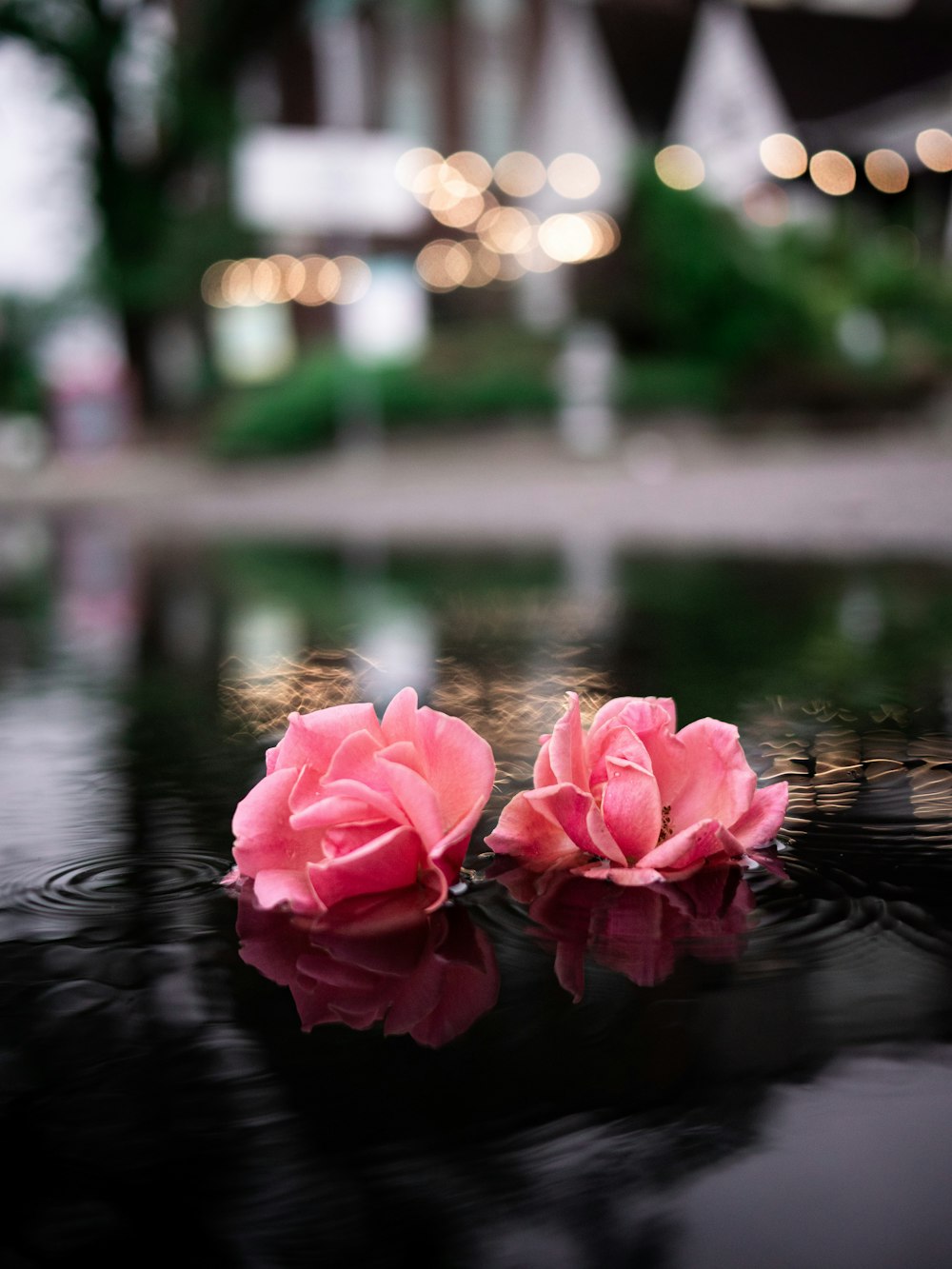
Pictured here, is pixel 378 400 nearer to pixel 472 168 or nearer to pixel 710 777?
pixel 472 168

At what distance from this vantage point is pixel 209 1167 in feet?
3.98

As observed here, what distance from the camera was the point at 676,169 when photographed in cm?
1922

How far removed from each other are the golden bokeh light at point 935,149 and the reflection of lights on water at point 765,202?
6.94 ft

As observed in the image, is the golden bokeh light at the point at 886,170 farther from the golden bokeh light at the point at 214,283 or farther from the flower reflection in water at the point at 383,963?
the flower reflection in water at the point at 383,963

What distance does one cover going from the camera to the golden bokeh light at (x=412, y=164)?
25.8 m

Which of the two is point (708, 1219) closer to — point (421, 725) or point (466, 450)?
point (421, 725)

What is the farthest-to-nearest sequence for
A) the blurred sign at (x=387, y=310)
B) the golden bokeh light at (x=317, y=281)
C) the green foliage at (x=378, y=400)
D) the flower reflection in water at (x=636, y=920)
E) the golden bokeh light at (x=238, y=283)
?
the blurred sign at (x=387, y=310) → the golden bokeh light at (x=317, y=281) → the golden bokeh light at (x=238, y=283) → the green foliage at (x=378, y=400) → the flower reflection in water at (x=636, y=920)

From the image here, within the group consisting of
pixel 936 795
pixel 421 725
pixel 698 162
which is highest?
pixel 698 162

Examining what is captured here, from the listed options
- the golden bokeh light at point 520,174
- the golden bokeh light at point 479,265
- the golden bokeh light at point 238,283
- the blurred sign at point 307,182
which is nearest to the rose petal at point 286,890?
the golden bokeh light at point 238,283

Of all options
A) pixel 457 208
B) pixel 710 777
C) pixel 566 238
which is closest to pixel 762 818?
pixel 710 777

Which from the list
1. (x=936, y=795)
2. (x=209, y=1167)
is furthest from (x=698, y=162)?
(x=209, y=1167)

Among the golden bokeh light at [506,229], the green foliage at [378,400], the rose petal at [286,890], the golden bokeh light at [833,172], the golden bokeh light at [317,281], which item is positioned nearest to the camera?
the rose petal at [286,890]

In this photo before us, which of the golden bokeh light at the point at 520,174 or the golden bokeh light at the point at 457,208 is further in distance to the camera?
the golden bokeh light at the point at 457,208

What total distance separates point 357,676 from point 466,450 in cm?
1413
